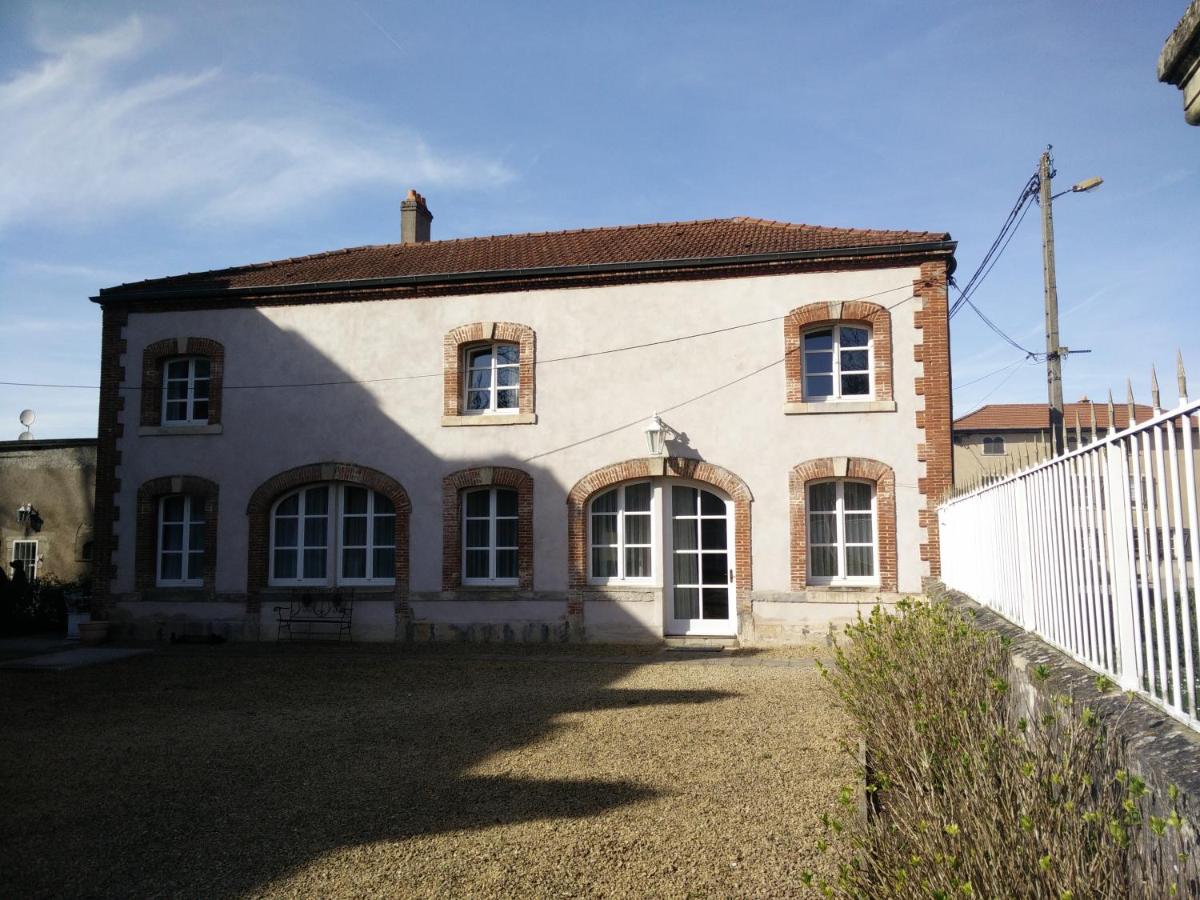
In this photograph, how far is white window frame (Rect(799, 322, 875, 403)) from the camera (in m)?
12.5

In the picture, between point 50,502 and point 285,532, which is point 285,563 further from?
point 50,502

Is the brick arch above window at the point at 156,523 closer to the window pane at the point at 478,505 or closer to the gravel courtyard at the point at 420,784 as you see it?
the gravel courtyard at the point at 420,784

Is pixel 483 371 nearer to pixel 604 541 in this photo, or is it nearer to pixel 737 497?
pixel 604 541

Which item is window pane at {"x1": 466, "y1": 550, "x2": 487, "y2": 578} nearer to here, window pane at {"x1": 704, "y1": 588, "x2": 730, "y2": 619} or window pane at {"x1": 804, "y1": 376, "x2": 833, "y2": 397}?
window pane at {"x1": 704, "y1": 588, "x2": 730, "y2": 619}

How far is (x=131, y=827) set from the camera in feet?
16.5

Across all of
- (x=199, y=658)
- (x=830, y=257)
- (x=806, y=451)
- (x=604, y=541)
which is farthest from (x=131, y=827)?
(x=830, y=257)

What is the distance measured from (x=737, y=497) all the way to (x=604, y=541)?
2074mm

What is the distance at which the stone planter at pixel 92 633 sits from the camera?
13719mm

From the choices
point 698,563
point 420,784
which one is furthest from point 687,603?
point 420,784

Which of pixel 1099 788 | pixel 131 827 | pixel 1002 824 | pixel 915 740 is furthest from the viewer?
pixel 131 827

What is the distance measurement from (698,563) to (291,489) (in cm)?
651

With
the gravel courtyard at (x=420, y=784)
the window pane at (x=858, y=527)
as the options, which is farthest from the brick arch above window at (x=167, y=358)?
the window pane at (x=858, y=527)

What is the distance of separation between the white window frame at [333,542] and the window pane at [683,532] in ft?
14.4

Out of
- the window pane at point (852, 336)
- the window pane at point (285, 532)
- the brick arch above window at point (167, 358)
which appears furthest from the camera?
the brick arch above window at point (167, 358)
